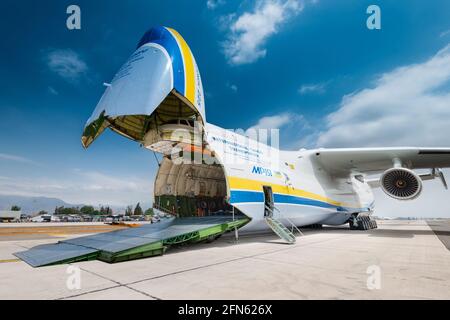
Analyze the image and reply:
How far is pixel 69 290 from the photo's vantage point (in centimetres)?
390

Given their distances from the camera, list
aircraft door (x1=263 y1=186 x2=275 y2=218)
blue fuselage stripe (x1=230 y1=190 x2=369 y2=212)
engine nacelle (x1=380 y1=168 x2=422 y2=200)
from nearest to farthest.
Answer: blue fuselage stripe (x1=230 y1=190 x2=369 y2=212) → aircraft door (x1=263 y1=186 x2=275 y2=218) → engine nacelle (x1=380 y1=168 x2=422 y2=200)

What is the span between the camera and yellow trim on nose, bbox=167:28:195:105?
21.3 feet

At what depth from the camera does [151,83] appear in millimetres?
6027

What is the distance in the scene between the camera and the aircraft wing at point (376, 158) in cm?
1295

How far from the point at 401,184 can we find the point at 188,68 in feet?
37.6

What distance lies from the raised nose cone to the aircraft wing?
32.2 feet

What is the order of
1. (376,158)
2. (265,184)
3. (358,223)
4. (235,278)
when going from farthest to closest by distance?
(358,223) → (376,158) → (265,184) → (235,278)

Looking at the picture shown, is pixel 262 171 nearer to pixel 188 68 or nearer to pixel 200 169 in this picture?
pixel 200 169

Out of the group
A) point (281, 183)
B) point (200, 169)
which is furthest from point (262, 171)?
point (200, 169)

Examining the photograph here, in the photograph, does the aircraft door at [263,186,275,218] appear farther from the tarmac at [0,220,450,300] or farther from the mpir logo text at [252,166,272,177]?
the tarmac at [0,220,450,300]

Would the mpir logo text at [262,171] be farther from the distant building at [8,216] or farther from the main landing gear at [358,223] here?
the distant building at [8,216]

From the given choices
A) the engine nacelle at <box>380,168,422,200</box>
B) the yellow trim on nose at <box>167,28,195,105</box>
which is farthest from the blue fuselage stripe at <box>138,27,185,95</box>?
the engine nacelle at <box>380,168,422,200</box>

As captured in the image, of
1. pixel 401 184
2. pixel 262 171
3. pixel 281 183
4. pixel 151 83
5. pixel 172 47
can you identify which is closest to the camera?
pixel 151 83
